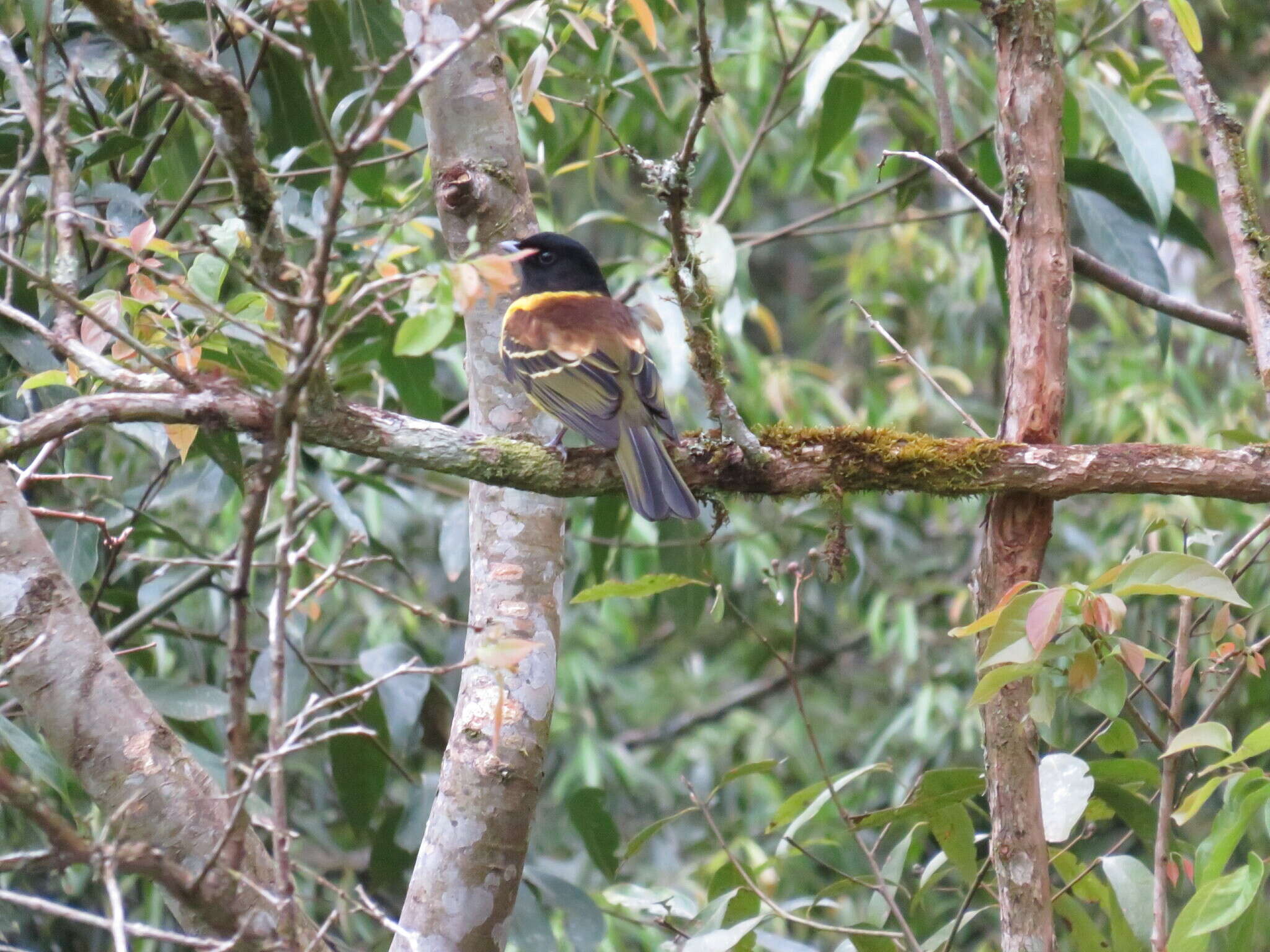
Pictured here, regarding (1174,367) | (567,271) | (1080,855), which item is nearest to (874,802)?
(1080,855)

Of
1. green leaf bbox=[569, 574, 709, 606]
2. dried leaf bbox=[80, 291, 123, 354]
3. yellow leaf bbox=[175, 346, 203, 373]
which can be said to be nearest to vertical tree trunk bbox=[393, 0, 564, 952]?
green leaf bbox=[569, 574, 709, 606]

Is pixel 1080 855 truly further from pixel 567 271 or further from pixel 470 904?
pixel 470 904

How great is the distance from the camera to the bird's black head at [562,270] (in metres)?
3.62

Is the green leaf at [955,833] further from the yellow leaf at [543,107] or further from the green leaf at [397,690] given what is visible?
the yellow leaf at [543,107]

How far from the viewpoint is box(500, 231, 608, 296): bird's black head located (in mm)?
3615

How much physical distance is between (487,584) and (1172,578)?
1.29 metres

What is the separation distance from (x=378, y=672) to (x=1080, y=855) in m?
3.53

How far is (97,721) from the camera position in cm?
200

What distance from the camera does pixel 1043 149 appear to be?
2.35 meters

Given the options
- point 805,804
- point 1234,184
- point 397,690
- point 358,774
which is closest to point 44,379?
point 397,690

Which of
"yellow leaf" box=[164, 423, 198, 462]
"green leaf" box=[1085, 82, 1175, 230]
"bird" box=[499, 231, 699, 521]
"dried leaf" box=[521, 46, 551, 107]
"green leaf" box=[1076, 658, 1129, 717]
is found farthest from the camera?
"green leaf" box=[1085, 82, 1175, 230]

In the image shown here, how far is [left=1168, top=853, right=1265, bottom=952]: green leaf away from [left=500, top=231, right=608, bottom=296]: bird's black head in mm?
2433

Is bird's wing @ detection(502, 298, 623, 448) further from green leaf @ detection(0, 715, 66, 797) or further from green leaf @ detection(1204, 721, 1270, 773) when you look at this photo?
green leaf @ detection(1204, 721, 1270, 773)

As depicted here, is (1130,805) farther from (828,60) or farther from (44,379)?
(44,379)
